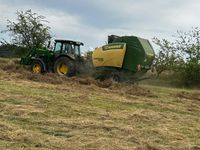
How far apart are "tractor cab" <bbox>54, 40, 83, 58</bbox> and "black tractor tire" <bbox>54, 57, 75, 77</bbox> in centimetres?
52

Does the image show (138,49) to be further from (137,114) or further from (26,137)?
(26,137)

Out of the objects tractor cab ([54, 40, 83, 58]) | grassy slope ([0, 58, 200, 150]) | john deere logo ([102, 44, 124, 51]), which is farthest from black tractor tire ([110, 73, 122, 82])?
grassy slope ([0, 58, 200, 150])

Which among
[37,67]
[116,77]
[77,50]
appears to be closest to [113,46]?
[116,77]

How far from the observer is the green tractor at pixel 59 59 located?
22.3 meters

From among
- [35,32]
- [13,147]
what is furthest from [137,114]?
[35,32]

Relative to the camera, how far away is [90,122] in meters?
9.50

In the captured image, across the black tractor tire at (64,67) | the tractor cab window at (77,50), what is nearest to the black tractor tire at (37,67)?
the black tractor tire at (64,67)

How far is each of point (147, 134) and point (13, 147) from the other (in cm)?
285

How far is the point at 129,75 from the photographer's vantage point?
2217 centimetres

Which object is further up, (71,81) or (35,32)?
(35,32)

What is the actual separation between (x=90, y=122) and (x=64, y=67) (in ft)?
43.5

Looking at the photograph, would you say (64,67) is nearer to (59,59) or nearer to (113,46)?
(59,59)

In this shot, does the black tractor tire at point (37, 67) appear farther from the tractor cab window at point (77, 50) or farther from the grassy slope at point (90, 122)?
the grassy slope at point (90, 122)

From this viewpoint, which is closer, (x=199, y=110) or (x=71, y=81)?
(x=199, y=110)
